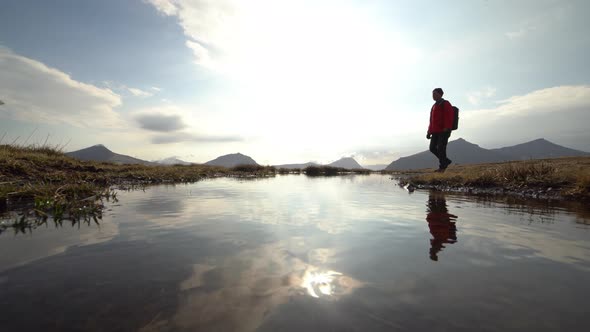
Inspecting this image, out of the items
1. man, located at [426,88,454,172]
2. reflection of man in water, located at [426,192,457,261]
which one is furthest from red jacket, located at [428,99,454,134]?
reflection of man in water, located at [426,192,457,261]

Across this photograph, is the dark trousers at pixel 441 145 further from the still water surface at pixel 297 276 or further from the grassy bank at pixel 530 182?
the still water surface at pixel 297 276

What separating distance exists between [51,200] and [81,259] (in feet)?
11.5

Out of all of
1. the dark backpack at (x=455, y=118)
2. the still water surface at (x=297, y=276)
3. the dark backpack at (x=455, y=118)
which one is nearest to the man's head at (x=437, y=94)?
the dark backpack at (x=455, y=118)

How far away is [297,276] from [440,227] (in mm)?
2733

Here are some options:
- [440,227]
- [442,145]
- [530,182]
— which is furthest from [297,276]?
[442,145]

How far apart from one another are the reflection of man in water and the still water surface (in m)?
0.03

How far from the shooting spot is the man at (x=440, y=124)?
468 inches

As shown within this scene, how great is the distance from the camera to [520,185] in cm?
812

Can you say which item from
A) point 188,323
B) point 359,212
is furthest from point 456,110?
point 188,323

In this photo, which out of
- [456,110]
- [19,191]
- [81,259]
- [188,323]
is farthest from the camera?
[456,110]

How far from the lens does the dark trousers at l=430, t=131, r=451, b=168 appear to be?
12178 millimetres

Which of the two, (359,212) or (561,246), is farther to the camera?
(359,212)

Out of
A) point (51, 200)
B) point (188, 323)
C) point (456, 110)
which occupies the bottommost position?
point (188, 323)

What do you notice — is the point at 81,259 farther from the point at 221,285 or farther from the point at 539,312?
the point at 539,312
